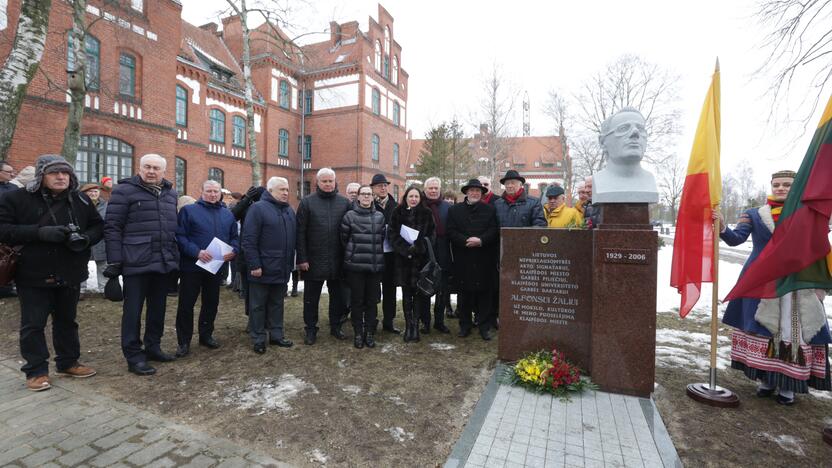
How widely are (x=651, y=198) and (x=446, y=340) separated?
2.89 metres

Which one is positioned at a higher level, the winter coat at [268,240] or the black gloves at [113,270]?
the winter coat at [268,240]

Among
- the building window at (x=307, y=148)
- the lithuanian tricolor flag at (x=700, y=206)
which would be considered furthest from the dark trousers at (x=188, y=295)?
the building window at (x=307, y=148)

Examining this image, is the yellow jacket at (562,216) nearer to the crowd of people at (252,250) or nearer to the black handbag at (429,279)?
the crowd of people at (252,250)

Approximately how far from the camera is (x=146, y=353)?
4.33m

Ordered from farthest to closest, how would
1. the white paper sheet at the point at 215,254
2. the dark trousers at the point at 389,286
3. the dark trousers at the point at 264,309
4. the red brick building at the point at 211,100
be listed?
the red brick building at the point at 211,100 → the dark trousers at the point at 389,286 → the dark trousers at the point at 264,309 → the white paper sheet at the point at 215,254

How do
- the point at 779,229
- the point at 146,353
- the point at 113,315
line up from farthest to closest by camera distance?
the point at 113,315 < the point at 146,353 < the point at 779,229

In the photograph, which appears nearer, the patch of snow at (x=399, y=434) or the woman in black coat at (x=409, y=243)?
the patch of snow at (x=399, y=434)

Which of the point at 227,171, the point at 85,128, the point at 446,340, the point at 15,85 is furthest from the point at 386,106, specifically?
the point at 446,340

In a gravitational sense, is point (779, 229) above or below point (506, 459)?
above

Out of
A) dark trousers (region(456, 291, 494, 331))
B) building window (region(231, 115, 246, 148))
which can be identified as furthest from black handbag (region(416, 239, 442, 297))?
building window (region(231, 115, 246, 148))

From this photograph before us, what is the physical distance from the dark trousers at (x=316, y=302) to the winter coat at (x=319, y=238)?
0.15 m

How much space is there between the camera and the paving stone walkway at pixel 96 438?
258 cm

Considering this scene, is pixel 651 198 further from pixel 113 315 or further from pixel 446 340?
pixel 113 315

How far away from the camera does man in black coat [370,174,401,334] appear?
209 inches
